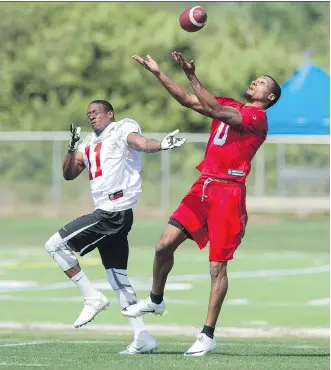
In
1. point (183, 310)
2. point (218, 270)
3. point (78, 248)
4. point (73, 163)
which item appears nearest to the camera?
point (218, 270)

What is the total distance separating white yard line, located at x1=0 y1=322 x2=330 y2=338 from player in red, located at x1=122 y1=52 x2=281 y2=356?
10.6 feet

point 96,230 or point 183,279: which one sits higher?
point 96,230

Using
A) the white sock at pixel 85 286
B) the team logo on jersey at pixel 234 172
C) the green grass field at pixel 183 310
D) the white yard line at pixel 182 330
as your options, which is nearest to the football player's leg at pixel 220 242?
the team logo on jersey at pixel 234 172

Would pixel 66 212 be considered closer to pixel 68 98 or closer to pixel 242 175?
pixel 68 98

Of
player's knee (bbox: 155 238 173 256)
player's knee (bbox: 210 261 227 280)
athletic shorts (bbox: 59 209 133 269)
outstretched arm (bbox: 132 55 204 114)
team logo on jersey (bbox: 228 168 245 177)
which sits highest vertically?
outstretched arm (bbox: 132 55 204 114)

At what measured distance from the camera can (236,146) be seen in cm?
1212

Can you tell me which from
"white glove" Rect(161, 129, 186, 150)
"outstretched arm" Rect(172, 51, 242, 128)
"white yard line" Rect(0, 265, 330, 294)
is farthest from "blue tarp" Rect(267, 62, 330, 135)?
"white glove" Rect(161, 129, 186, 150)

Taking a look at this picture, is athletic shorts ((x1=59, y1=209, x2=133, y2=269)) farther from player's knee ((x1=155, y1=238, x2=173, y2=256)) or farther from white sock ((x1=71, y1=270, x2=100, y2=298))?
player's knee ((x1=155, y1=238, x2=173, y2=256))

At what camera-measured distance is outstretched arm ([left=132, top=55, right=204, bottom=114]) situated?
1187 centimetres

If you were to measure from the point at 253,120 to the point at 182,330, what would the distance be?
13.9 feet

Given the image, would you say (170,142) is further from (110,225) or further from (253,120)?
(110,225)

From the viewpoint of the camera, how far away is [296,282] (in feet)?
70.2

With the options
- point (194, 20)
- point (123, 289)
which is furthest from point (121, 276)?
point (194, 20)

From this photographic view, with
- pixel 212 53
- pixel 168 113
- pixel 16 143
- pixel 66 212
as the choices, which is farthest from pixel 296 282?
pixel 212 53
